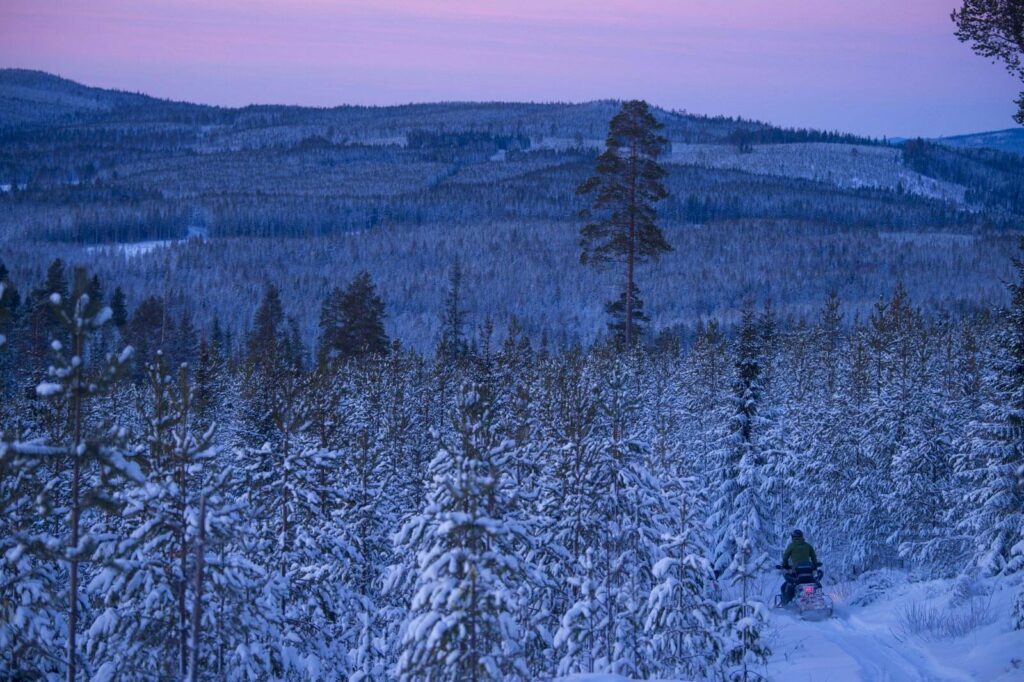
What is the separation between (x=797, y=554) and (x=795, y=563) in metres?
0.20

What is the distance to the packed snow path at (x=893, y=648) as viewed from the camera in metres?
13.1

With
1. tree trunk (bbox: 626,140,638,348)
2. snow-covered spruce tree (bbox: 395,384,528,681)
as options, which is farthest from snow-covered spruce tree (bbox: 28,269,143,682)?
tree trunk (bbox: 626,140,638,348)

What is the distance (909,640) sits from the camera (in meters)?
15.6

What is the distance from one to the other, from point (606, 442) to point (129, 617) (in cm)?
744

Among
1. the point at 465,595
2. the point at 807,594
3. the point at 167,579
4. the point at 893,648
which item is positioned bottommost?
the point at 807,594

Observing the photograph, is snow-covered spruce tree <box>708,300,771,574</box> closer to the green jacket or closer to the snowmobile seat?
the green jacket

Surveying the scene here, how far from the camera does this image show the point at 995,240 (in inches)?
7239

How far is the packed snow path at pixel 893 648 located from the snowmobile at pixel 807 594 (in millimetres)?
Result: 229

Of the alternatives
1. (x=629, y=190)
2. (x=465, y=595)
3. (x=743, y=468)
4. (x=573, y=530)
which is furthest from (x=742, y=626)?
(x=629, y=190)

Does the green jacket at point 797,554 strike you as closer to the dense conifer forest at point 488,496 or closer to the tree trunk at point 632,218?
the dense conifer forest at point 488,496

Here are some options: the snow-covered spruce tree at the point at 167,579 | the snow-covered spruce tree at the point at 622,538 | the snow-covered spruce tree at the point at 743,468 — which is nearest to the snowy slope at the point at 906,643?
the snow-covered spruce tree at the point at 622,538

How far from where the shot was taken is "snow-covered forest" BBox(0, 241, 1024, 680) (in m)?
9.85

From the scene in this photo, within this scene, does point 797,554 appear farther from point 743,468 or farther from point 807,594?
point 743,468

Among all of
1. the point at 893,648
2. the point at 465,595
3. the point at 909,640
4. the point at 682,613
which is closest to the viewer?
the point at 465,595
